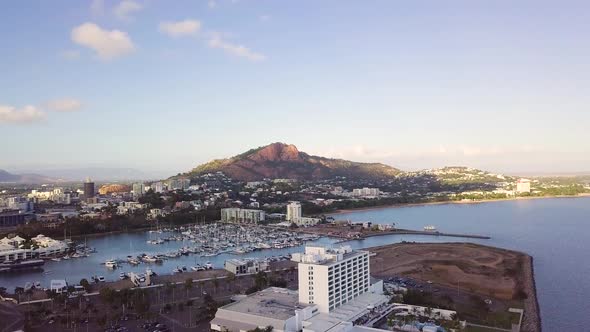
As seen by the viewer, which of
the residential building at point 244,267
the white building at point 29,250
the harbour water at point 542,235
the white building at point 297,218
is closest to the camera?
the harbour water at point 542,235

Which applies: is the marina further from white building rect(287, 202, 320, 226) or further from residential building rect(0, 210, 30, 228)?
residential building rect(0, 210, 30, 228)

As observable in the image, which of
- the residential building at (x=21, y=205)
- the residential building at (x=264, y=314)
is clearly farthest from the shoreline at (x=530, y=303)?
the residential building at (x=21, y=205)

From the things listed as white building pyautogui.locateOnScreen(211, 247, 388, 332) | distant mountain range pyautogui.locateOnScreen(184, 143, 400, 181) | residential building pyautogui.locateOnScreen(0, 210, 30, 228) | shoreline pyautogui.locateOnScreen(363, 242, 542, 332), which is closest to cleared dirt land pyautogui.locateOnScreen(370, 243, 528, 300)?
shoreline pyautogui.locateOnScreen(363, 242, 542, 332)

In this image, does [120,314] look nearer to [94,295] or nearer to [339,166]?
[94,295]

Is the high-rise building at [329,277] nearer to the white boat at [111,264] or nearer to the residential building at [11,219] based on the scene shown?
the white boat at [111,264]

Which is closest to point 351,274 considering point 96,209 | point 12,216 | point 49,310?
point 49,310

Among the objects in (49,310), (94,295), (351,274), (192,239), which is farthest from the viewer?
(192,239)
